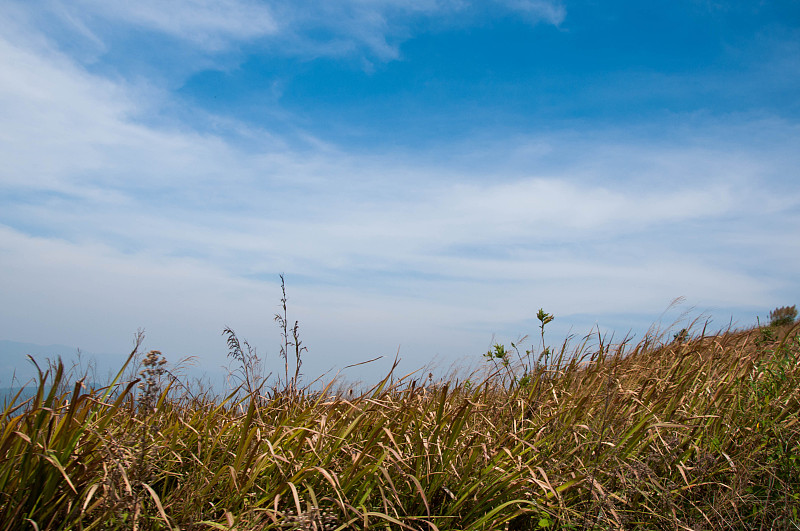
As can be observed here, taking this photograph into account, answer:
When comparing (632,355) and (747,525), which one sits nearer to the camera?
(747,525)

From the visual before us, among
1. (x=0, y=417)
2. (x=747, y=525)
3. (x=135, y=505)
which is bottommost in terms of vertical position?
Answer: (x=747, y=525)

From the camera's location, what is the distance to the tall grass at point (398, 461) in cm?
236

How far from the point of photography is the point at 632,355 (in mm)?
6340

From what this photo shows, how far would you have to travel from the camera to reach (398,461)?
9.11 ft

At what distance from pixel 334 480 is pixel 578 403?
2.05m

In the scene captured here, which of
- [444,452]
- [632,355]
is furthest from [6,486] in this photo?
[632,355]

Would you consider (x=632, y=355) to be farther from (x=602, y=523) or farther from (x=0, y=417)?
(x=0, y=417)

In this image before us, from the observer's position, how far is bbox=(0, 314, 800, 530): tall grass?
2359 millimetres

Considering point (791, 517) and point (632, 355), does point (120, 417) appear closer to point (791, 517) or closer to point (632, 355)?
point (791, 517)

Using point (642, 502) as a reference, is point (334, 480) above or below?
above

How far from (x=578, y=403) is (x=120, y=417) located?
330cm

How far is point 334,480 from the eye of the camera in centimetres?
263

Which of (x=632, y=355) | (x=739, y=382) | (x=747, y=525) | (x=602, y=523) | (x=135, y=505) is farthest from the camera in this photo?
(x=632, y=355)

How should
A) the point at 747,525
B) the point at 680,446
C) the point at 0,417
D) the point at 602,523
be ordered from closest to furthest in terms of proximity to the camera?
the point at 0,417, the point at 602,523, the point at 747,525, the point at 680,446
